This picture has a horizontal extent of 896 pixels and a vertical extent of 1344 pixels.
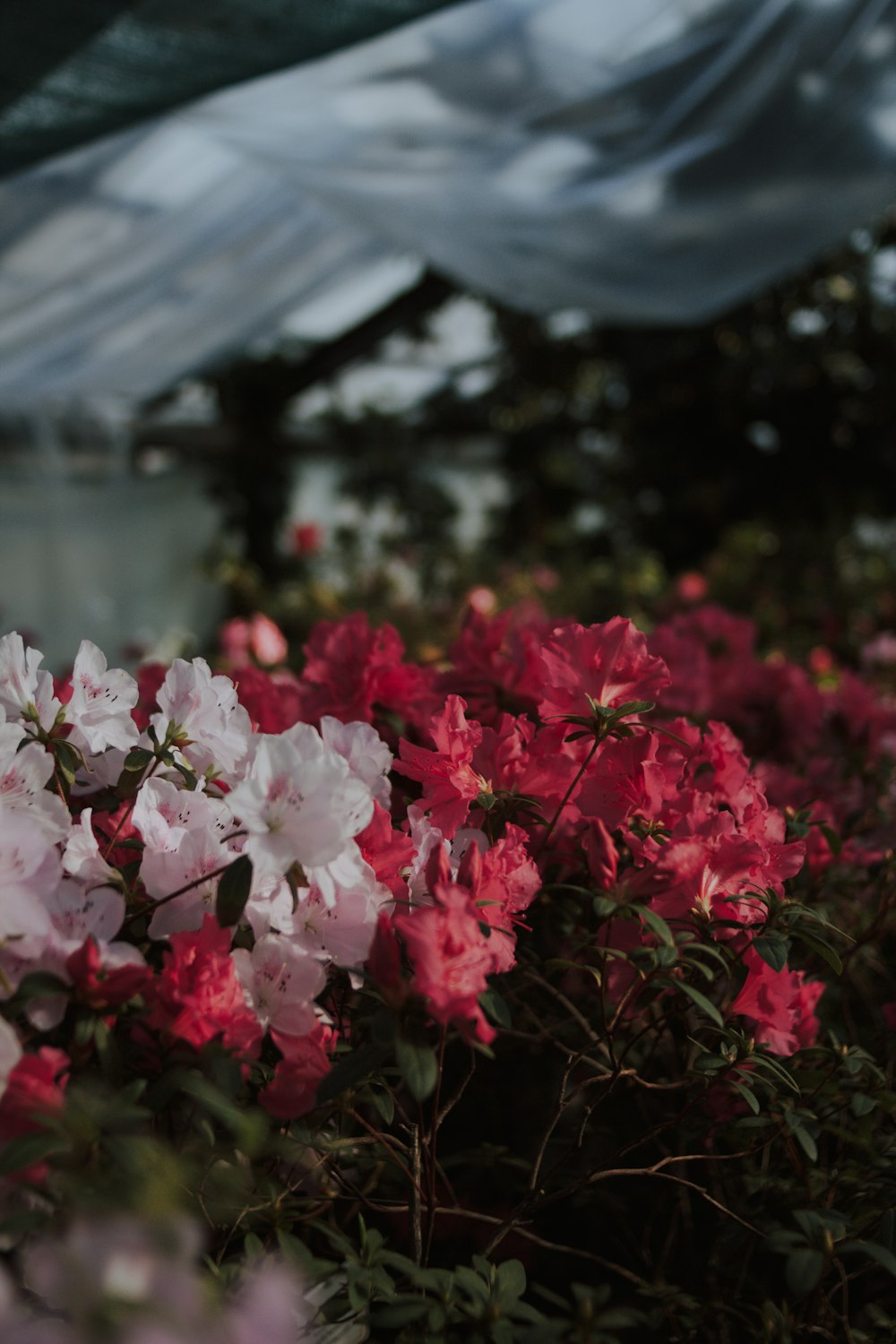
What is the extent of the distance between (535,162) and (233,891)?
2.36 meters

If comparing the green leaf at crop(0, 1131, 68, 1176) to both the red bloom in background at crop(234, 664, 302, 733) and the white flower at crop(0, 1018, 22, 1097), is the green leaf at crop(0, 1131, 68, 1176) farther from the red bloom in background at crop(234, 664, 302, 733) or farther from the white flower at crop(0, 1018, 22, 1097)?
Result: the red bloom in background at crop(234, 664, 302, 733)

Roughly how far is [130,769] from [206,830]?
0.23 ft

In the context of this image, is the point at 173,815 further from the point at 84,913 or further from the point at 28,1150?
the point at 28,1150

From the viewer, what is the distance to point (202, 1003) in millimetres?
519

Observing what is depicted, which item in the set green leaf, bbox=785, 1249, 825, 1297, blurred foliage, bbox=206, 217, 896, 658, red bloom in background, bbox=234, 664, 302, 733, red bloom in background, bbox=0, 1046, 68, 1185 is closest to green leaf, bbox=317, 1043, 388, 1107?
red bloom in background, bbox=0, 1046, 68, 1185

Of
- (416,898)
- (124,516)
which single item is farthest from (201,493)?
(416,898)

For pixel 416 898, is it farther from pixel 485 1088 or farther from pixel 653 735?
pixel 485 1088

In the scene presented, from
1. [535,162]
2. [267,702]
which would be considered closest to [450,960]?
[267,702]

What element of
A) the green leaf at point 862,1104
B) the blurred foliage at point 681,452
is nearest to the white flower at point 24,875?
the green leaf at point 862,1104

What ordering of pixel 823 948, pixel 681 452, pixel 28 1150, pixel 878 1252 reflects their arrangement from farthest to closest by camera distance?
pixel 681 452, pixel 823 948, pixel 878 1252, pixel 28 1150

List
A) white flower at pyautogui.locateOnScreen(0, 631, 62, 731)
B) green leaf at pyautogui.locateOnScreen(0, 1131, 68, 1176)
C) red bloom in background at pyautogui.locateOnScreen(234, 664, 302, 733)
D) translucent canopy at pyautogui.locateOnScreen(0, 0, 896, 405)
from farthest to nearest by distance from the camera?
translucent canopy at pyautogui.locateOnScreen(0, 0, 896, 405), red bloom in background at pyautogui.locateOnScreen(234, 664, 302, 733), white flower at pyautogui.locateOnScreen(0, 631, 62, 731), green leaf at pyautogui.locateOnScreen(0, 1131, 68, 1176)

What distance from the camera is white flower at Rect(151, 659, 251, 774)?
2.12 feet

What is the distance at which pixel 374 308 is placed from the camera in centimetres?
580

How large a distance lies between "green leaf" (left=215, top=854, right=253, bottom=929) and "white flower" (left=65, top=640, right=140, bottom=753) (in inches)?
6.2
